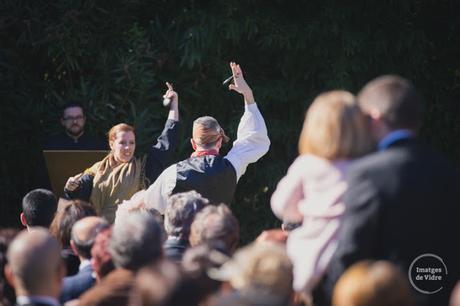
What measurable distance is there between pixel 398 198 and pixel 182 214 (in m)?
1.40

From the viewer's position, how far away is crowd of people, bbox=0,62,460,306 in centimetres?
341

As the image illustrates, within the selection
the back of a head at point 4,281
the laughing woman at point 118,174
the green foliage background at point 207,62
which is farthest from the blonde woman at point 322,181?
the green foliage background at point 207,62

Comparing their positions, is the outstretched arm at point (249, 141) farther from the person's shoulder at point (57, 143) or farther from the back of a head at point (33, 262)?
the back of a head at point (33, 262)

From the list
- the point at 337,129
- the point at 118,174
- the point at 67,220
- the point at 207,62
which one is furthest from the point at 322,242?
the point at 207,62

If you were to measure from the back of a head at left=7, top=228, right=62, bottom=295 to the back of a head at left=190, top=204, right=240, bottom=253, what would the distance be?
92 cm

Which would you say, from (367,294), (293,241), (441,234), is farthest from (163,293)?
(441,234)

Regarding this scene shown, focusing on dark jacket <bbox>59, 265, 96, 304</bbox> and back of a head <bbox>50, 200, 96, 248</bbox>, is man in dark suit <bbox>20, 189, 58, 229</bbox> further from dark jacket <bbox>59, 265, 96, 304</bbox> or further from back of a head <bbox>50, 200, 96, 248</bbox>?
dark jacket <bbox>59, 265, 96, 304</bbox>

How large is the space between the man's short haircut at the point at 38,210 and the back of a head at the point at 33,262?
1.98 m

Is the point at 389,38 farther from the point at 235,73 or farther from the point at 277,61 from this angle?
the point at 235,73

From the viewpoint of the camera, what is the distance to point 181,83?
9.35 m

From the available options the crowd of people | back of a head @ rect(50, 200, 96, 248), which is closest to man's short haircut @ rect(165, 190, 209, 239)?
the crowd of people

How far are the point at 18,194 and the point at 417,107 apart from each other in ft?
19.1

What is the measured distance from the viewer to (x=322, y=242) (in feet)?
13.3

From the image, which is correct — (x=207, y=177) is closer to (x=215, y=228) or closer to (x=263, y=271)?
(x=215, y=228)
